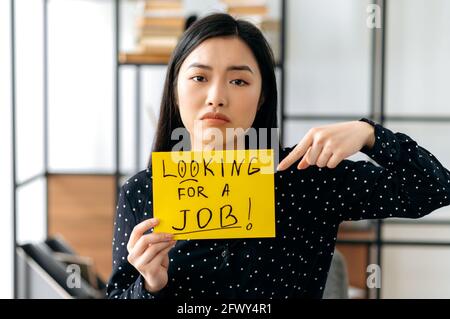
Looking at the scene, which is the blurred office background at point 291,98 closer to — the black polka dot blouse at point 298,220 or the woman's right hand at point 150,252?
the black polka dot blouse at point 298,220

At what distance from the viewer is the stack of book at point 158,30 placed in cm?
256

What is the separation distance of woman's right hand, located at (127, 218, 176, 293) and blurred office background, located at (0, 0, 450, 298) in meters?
1.90

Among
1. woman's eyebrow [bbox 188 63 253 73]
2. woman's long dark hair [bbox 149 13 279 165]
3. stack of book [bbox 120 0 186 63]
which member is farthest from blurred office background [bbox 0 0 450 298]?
woman's eyebrow [bbox 188 63 253 73]

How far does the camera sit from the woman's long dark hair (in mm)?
1068

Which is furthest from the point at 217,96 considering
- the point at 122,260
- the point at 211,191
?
the point at 122,260

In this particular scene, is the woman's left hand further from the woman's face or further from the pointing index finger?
the woman's face

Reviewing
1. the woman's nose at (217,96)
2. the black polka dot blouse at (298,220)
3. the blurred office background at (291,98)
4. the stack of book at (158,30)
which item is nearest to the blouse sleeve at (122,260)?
the black polka dot blouse at (298,220)

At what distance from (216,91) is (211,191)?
0.17 meters

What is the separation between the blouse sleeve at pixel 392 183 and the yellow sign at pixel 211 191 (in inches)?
7.8

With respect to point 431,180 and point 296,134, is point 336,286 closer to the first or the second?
point 431,180

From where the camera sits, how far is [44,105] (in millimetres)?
2869

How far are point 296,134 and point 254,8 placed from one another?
607 millimetres

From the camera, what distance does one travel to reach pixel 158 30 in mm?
2566

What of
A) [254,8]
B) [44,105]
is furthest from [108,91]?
[254,8]
